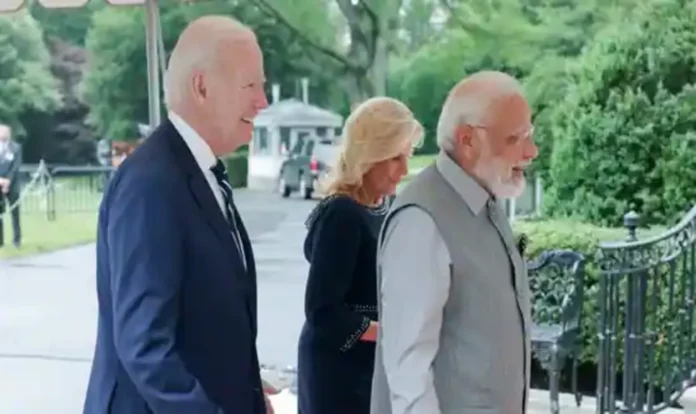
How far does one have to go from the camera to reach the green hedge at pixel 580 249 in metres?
3.94

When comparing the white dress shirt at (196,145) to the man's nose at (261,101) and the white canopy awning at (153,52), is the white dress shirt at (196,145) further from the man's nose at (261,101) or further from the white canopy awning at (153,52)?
the white canopy awning at (153,52)

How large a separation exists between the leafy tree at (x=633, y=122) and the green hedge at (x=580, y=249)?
4.6 inches

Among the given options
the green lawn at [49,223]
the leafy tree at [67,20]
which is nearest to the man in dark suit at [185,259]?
the green lawn at [49,223]

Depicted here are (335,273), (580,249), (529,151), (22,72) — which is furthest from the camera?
(22,72)

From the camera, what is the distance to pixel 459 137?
5.78 ft

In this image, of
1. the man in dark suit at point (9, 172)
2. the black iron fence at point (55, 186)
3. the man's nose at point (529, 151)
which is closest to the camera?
the man's nose at point (529, 151)

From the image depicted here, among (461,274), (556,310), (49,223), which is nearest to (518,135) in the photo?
(461,274)

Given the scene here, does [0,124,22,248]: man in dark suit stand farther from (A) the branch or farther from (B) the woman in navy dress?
(B) the woman in navy dress

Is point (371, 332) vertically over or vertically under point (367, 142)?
under

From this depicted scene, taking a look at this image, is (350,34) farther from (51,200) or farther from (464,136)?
(464,136)

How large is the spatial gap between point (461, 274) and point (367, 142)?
0.65 m

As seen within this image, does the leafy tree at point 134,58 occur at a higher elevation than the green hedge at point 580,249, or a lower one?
higher

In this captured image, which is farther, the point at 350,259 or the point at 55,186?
the point at 55,186

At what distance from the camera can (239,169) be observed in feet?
13.4
